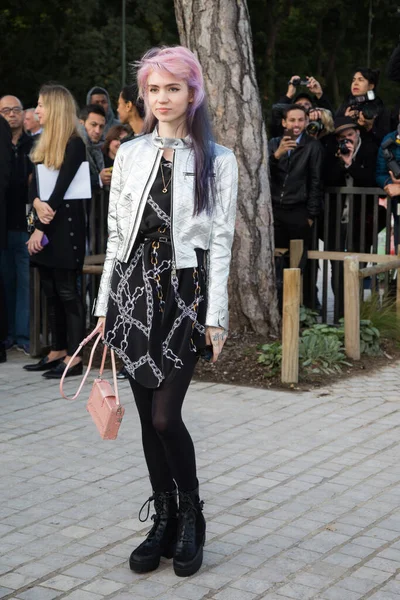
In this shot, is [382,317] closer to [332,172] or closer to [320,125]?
[332,172]

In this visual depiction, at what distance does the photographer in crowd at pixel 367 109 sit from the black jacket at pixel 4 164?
346 cm

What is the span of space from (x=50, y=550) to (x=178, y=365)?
3.43 feet

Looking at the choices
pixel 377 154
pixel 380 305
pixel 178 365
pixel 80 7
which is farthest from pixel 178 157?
pixel 80 7

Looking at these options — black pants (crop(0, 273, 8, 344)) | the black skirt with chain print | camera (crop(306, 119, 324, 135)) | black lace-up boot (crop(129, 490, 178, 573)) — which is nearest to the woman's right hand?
black pants (crop(0, 273, 8, 344))

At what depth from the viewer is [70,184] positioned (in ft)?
26.4

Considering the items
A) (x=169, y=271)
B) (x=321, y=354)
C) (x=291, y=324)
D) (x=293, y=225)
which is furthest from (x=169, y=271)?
(x=293, y=225)

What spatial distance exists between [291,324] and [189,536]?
11.0 ft

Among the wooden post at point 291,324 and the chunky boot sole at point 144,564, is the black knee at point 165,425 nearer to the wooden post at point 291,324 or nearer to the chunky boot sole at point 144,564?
the chunky boot sole at point 144,564

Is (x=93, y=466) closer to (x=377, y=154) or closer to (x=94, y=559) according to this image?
(x=94, y=559)

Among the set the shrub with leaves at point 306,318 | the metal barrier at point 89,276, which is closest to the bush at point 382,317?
the shrub with leaves at point 306,318

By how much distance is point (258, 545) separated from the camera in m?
4.76

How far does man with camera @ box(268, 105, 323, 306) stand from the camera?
9.84m

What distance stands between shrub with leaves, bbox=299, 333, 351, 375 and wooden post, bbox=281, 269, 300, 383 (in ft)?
1.00

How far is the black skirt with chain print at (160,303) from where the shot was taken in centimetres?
435
